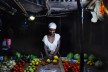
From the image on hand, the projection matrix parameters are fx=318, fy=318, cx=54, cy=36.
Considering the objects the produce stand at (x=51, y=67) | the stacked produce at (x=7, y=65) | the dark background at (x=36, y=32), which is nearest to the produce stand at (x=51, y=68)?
the produce stand at (x=51, y=67)

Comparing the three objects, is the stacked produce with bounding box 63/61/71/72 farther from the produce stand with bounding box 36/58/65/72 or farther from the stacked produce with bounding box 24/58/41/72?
the stacked produce with bounding box 24/58/41/72

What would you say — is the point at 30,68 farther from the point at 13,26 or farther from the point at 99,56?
the point at 13,26

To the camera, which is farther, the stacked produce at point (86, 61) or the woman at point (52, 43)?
the woman at point (52, 43)

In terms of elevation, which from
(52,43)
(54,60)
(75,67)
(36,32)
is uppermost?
(36,32)

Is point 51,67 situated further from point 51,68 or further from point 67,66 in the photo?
point 67,66

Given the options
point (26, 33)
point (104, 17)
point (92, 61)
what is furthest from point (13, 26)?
point (104, 17)

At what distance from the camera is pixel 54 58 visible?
1074 centimetres

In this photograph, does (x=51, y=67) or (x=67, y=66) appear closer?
(x=51, y=67)

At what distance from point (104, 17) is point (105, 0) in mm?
1558

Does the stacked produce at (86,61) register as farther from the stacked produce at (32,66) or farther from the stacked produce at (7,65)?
the stacked produce at (7,65)

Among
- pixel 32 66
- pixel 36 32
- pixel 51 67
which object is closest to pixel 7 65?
pixel 32 66

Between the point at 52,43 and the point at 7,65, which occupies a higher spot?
the point at 52,43

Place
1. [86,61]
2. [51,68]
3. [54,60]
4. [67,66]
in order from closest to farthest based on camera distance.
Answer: [51,68] → [54,60] → [67,66] → [86,61]

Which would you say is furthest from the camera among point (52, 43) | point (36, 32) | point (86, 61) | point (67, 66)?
point (36, 32)
